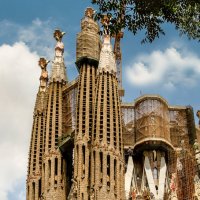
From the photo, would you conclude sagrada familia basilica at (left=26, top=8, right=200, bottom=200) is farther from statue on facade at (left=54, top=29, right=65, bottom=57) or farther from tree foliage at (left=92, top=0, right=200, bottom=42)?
tree foliage at (left=92, top=0, right=200, bottom=42)

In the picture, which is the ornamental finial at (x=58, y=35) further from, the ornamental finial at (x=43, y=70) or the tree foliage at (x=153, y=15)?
the tree foliage at (x=153, y=15)

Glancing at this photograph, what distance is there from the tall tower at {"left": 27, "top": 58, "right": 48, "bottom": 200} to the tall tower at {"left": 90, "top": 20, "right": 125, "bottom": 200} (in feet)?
24.2

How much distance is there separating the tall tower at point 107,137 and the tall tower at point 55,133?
464 centimetres

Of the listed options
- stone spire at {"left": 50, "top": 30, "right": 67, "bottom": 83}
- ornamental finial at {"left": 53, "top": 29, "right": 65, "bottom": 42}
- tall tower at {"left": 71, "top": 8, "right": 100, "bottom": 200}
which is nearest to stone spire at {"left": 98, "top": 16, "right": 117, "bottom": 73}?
tall tower at {"left": 71, "top": 8, "right": 100, "bottom": 200}

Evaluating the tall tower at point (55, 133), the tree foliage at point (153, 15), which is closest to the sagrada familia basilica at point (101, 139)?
the tall tower at point (55, 133)

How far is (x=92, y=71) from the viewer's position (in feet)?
181

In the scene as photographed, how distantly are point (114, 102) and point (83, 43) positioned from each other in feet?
23.4

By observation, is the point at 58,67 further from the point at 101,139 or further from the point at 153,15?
the point at 153,15

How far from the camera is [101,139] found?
4925 cm

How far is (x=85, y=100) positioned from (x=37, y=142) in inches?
265

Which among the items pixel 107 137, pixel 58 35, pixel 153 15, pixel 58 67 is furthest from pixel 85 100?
pixel 153 15

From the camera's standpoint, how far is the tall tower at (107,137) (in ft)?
153

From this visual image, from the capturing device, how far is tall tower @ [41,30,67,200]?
1993 inches

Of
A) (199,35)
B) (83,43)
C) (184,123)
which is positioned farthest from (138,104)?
(199,35)
